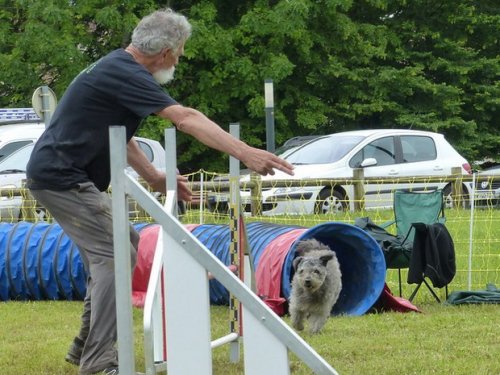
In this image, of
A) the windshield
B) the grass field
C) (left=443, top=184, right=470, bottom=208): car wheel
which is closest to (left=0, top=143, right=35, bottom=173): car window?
the windshield

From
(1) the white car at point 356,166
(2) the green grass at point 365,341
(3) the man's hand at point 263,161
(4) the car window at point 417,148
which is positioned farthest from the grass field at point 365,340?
(4) the car window at point 417,148

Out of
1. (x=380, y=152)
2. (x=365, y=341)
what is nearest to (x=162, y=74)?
(x=365, y=341)

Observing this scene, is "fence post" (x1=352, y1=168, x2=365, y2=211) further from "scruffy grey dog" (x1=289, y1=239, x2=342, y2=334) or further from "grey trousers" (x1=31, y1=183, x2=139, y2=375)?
"grey trousers" (x1=31, y1=183, x2=139, y2=375)

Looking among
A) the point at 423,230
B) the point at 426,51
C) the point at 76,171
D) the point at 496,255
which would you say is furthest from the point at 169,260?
the point at 426,51

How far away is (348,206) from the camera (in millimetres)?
15594

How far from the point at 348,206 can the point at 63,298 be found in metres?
6.78

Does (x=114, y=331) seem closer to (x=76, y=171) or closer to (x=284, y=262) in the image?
(x=76, y=171)

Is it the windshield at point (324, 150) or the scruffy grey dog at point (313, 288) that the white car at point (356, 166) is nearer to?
the windshield at point (324, 150)

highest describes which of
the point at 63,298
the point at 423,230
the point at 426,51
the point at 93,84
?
the point at 426,51

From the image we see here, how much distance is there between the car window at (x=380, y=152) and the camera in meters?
17.3

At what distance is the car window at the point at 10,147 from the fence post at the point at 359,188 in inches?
204

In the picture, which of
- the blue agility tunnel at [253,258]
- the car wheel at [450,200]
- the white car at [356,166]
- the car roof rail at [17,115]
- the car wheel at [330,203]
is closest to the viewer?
the blue agility tunnel at [253,258]

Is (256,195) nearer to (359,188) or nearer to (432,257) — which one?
(359,188)

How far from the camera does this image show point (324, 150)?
17.4 metres
